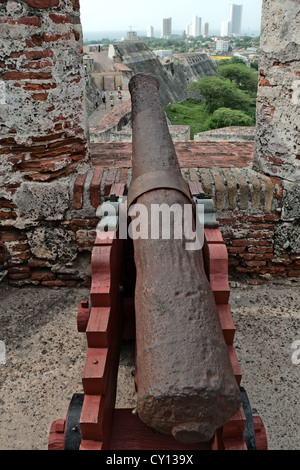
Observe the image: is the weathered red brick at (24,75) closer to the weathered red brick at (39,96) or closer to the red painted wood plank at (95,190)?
the weathered red brick at (39,96)

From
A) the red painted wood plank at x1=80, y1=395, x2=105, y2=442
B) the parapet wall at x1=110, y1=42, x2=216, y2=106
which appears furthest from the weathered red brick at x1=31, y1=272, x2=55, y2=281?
the parapet wall at x1=110, y1=42, x2=216, y2=106

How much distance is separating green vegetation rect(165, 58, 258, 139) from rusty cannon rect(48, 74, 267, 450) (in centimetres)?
2239

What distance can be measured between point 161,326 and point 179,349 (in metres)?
0.11

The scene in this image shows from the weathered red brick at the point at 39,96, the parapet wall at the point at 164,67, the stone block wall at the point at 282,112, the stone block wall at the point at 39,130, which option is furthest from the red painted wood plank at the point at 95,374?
the parapet wall at the point at 164,67

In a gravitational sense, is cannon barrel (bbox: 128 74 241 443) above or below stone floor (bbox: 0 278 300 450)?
above

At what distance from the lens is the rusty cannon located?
1.29 meters

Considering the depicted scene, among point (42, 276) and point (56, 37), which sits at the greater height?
point (56, 37)

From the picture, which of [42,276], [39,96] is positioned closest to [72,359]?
[42,276]

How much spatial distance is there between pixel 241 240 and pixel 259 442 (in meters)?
1.86

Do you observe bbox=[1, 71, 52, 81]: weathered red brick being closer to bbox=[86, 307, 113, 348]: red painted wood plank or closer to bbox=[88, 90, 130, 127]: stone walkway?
bbox=[86, 307, 113, 348]: red painted wood plank

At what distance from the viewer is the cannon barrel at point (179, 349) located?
1.27 m

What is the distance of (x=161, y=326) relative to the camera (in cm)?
138

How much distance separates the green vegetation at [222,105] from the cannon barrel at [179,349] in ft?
75.1

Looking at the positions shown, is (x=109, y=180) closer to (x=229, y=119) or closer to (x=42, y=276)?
(x=42, y=276)
